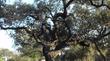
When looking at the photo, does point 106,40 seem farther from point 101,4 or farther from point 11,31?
point 11,31

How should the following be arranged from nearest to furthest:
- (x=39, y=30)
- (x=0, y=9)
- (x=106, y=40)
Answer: (x=0, y=9), (x=39, y=30), (x=106, y=40)

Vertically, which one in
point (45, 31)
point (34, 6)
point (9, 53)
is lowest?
point (9, 53)

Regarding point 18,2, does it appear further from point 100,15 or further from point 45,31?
point 100,15

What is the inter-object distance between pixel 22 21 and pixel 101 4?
15.3 ft

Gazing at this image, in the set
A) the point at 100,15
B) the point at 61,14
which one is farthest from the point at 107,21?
the point at 61,14

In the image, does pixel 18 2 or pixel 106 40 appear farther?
pixel 106 40

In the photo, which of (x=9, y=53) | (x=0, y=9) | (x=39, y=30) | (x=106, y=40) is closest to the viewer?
(x=0, y=9)

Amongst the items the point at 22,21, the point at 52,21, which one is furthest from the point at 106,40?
the point at 22,21

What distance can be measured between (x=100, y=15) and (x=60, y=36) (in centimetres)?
274

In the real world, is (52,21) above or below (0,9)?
below

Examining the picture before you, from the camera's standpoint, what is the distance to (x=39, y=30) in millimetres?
22484

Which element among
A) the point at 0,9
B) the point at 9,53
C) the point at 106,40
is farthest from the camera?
the point at 9,53

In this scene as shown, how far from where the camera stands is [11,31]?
22.5 meters

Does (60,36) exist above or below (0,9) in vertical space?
below
